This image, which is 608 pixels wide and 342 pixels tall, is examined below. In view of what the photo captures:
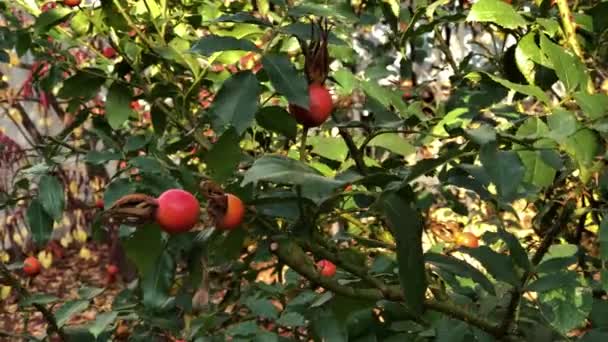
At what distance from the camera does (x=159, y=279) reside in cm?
97

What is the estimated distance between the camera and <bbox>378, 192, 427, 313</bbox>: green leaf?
729 millimetres

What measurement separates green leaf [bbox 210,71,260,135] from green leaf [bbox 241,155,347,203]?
173 mm

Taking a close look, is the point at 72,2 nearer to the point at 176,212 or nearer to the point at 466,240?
the point at 176,212

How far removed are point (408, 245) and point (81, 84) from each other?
0.87 metres

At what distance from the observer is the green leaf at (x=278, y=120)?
0.94 metres

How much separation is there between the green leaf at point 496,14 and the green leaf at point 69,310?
0.90 m

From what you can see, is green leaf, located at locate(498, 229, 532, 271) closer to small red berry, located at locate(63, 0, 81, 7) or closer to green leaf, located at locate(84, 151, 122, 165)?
green leaf, located at locate(84, 151, 122, 165)

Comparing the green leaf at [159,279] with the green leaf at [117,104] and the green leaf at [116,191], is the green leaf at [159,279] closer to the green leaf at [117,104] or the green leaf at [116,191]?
the green leaf at [116,191]

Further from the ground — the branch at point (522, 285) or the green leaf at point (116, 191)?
the green leaf at point (116, 191)

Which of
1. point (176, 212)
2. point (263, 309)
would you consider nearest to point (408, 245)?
point (176, 212)

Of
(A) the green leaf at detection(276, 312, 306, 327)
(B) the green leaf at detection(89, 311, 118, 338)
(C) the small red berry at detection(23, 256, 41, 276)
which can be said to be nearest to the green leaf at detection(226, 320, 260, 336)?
(A) the green leaf at detection(276, 312, 306, 327)

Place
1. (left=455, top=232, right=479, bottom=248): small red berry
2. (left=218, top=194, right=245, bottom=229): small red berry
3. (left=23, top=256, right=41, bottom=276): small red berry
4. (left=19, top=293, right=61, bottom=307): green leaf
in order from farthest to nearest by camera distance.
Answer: (left=23, top=256, right=41, bottom=276): small red berry
(left=455, top=232, right=479, bottom=248): small red berry
(left=19, top=293, right=61, bottom=307): green leaf
(left=218, top=194, right=245, bottom=229): small red berry

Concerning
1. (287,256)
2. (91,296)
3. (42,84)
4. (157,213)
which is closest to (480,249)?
(287,256)

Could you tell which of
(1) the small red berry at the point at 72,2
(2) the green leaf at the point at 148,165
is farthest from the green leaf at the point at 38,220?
(2) the green leaf at the point at 148,165
